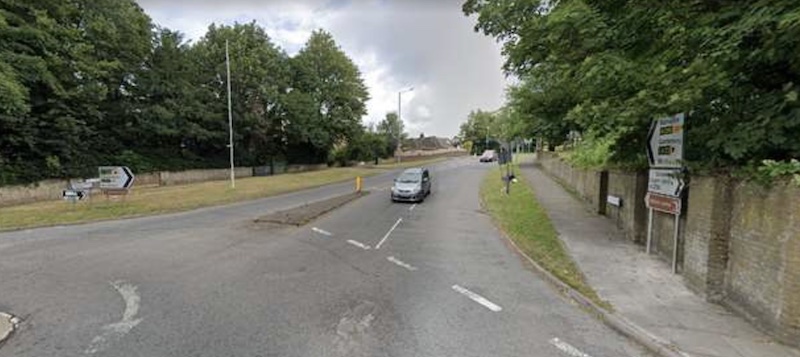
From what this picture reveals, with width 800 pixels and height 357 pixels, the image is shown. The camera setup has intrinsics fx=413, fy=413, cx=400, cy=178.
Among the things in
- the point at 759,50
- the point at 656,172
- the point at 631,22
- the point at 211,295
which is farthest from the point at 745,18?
the point at 211,295

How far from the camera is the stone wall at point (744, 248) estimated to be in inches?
184

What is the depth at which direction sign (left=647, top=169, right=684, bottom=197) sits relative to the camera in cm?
746

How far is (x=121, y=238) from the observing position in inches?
440

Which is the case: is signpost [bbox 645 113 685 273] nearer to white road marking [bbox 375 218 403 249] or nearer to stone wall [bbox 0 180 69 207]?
white road marking [bbox 375 218 403 249]

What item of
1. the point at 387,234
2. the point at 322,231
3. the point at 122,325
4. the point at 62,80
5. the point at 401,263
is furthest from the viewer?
the point at 62,80

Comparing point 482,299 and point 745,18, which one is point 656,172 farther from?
point 482,299

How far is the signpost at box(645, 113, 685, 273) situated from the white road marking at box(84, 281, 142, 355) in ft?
28.8

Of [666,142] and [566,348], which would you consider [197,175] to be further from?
[566,348]

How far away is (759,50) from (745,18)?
1.63 feet

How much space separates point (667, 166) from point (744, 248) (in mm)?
2570

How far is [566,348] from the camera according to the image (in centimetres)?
478

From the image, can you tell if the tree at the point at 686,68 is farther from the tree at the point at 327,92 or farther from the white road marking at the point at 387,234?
the tree at the point at 327,92

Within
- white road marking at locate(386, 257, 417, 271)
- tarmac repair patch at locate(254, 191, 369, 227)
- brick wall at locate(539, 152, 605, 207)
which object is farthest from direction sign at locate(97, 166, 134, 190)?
brick wall at locate(539, 152, 605, 207)

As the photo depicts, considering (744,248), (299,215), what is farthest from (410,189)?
(744,248)
